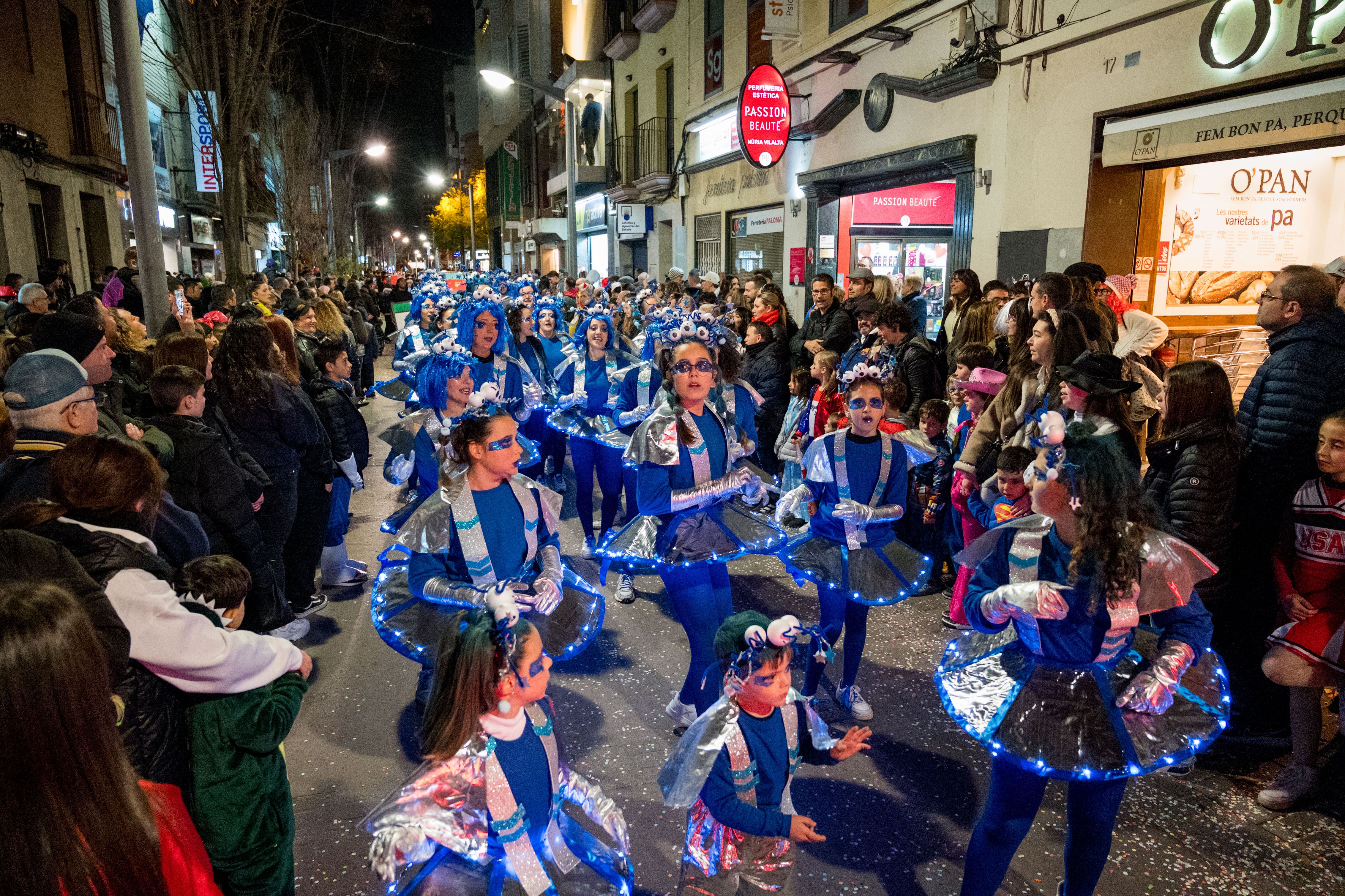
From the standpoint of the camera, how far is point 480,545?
3342 mm

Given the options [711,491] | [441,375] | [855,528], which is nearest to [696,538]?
[711,491]

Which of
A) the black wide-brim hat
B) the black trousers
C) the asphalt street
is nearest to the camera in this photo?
the asphalt street

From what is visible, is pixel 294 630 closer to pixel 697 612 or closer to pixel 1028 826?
pixel 697 612

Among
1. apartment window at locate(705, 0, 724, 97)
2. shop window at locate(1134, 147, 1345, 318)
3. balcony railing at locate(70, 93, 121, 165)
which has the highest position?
apartment window at locate(705, 0, 724, 97)

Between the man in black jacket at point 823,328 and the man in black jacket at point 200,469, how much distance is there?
5.26 metres

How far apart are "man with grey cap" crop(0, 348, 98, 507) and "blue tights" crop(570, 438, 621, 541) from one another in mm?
3823

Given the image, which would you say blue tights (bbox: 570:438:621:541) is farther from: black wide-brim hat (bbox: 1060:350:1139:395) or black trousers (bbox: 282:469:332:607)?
black wide-brim hat (bbox: 1060:350:1139:395)

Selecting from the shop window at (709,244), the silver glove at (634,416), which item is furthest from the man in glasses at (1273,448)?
the shop window at (709,244)

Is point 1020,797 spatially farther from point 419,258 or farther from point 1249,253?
point 419,258

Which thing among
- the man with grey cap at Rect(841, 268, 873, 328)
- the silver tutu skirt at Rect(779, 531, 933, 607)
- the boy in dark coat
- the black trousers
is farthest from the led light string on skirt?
the man with grey cap at Rect(841, 268, 873, 328)

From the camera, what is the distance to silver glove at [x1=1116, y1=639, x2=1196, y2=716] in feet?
8.30

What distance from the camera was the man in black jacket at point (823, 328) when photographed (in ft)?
27.2

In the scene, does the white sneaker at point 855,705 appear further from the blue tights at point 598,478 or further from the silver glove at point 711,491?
the blue tights at point 598,478

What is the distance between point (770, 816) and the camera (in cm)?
234
